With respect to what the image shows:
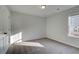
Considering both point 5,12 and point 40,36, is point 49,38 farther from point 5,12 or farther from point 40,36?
point 5,12

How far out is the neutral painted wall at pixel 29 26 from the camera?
2904 millimetres

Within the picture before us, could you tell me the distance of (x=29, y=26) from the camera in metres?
3.08

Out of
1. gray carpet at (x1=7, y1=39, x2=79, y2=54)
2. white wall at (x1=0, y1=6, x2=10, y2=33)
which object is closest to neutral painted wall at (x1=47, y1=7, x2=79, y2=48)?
Result: gray carpet at (x1=7, y1=39, x2=79, y2=54)

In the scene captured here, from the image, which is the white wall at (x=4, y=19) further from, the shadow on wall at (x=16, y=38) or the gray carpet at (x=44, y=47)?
the gray carpet at (x=44, y=47)

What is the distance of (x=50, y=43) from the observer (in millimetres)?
3480

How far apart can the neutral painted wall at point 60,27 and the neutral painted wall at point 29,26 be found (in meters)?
0.26

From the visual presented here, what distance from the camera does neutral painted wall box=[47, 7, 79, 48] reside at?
3.16 m

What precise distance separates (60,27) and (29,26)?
1378 millimetres

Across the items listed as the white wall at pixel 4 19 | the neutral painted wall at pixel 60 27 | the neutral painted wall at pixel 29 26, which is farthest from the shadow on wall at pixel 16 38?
the neutral painted wall at pixel 60 27

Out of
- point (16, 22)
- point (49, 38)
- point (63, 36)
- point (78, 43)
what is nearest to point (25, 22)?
point (16, 22)

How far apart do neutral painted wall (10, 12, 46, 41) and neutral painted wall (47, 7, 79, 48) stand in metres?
0.26

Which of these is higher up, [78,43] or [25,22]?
[25,22]

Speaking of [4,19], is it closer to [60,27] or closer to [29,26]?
[29,26]

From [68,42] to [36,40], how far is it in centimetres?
144
